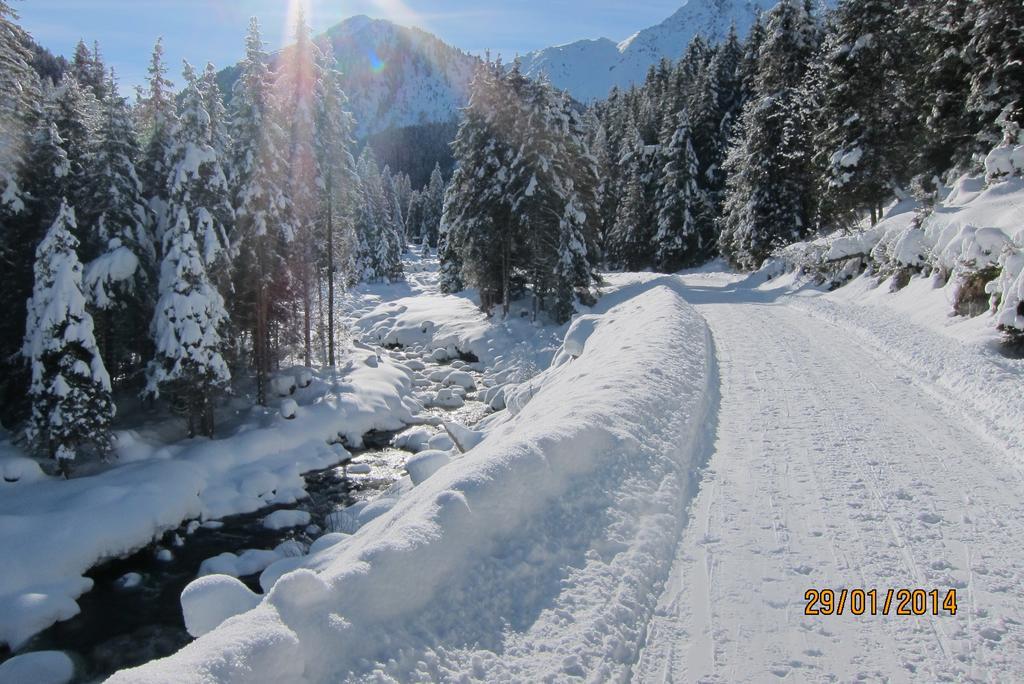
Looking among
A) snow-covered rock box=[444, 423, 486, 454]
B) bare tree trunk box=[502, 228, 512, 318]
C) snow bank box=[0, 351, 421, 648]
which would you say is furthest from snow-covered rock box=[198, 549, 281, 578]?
bare tree trunk box=[502, 228, 512, 318]

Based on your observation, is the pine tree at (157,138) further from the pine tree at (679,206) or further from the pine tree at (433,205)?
the pine tree at (433,205)

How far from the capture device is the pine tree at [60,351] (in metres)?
14.8

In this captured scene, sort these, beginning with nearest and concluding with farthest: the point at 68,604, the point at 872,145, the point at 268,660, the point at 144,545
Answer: the point at 268,660, the point at 68,604, the point at 144,545, the point at 872,145

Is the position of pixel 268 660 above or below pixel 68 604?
above

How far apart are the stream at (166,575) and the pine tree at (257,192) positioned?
7089 mm

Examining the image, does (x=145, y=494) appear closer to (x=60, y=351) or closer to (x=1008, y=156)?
(x=60, y=351)

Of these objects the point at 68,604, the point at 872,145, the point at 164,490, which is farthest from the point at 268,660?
the point at 872,145

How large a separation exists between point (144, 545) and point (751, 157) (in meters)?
33.9

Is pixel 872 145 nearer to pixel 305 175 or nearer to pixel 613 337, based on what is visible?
pixel 613 337

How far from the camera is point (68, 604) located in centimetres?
1088

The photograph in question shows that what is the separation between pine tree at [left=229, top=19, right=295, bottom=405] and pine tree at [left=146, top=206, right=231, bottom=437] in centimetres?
326

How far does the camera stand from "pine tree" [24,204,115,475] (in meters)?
14.8

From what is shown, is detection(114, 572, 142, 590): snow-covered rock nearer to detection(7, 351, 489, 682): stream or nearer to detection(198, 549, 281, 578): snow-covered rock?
detection(7, 351, 489, 682): stream

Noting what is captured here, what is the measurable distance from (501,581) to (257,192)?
747 inches
